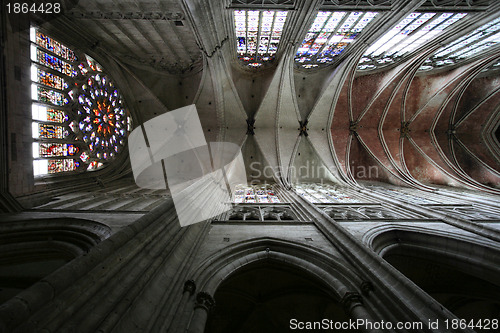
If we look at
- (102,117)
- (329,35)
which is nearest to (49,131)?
(102,117)

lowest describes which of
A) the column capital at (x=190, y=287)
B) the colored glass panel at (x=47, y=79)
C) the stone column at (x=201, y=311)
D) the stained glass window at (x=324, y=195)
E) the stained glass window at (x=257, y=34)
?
the stone column at (x=201, y=311)

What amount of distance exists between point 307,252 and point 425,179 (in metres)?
13.1

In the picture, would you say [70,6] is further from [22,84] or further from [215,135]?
[215,135]

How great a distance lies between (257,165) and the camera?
14289 millimetres

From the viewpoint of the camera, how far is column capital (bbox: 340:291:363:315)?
137 inches

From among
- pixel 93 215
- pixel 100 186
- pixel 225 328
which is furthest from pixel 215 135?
pixel 225 328

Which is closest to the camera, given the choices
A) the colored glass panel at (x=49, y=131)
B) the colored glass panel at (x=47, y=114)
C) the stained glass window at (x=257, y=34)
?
the colored glass panel at (x=47, y=114)

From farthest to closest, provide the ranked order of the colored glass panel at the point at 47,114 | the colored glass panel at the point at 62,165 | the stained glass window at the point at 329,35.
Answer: the stained glass window at the point at 329,35 < the colored glass panel at the point at 62,165 < the colored glass panel at the point at 47,114

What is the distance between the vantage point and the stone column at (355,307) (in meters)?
3.30

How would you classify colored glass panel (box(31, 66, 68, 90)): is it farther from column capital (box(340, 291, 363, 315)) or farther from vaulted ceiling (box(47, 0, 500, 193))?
column capital (box(340, 291, 363, 315))

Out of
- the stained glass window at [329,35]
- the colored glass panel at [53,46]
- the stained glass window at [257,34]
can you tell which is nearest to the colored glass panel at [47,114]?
the colored glass panel at [53,46]

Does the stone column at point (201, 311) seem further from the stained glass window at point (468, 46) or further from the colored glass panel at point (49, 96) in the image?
the stained glass window at point (468, 46)

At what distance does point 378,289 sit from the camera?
11.4 ft

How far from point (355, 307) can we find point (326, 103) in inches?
476
